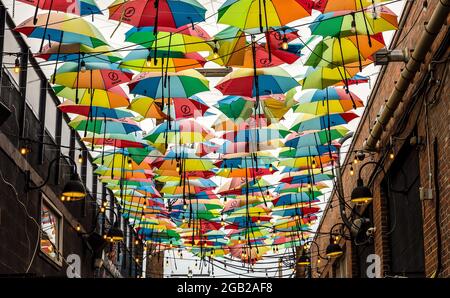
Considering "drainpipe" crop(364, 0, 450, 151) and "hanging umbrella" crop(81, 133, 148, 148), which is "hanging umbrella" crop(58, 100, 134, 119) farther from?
"drainpipe" crop(364, 0, 450, 151)

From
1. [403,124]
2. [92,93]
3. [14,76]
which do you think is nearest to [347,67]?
[403,124]

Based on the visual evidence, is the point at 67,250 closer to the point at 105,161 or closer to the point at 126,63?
the point at 105,161

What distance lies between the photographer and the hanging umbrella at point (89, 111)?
13.0 meters

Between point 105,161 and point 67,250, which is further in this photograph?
point 67,250

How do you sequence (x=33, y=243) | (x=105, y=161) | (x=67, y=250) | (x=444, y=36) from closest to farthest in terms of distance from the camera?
(x=444, y=36)
(x=33, y=243)
(x=105, y=161)
(x=67, y=250)

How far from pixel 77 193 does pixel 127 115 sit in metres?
1.49

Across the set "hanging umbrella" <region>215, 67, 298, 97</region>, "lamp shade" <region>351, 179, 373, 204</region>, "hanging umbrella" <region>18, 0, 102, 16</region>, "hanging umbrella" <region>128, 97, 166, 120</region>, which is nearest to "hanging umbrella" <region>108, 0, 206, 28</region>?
"hanging umbrella" <region>18, 0, 102, 16</region>

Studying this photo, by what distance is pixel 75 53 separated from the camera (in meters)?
11.0

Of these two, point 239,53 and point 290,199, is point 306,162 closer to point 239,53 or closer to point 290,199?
point 290,199

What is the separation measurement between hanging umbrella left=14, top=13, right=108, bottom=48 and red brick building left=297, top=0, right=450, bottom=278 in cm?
403

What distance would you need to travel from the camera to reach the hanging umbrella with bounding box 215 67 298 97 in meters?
11.6

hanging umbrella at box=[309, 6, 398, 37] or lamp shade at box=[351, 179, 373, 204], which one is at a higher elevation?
hanging umbrella at box=[309, 6, 398, 37]

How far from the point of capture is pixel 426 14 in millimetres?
9758

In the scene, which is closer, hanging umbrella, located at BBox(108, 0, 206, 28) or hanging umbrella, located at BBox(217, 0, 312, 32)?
hanging umbrella, located at BBox(217, 0, 312, 32)
